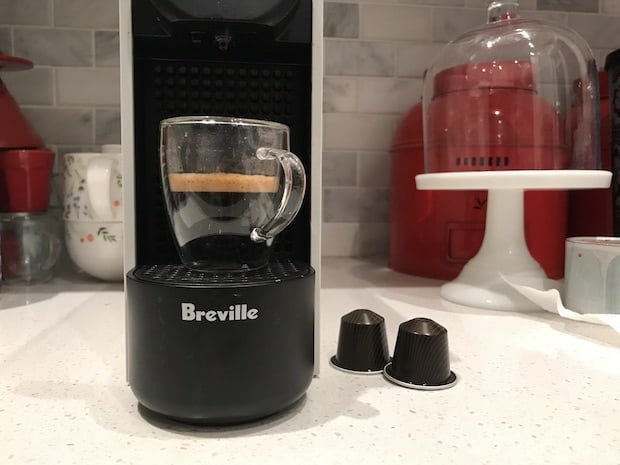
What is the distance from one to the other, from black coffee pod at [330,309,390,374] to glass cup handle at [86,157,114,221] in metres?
0.50

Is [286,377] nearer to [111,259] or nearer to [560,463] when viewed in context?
[560,463]

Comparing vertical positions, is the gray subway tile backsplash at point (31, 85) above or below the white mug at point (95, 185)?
above

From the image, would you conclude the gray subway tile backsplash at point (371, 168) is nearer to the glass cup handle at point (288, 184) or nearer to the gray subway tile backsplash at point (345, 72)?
the gray subway tile backsplash at point (345, 72)

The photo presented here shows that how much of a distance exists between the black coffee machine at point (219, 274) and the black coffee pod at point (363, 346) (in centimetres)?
5

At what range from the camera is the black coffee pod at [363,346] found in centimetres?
49

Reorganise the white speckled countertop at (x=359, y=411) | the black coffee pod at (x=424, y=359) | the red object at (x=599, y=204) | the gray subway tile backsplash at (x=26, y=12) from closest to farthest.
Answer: the white speckled countertop at (x=359, y=411) < the black coffee pod at (x=424, y=359) < the red object at (x=599, y=204) < the gray subway tile backsplash at (x=26, y=12)

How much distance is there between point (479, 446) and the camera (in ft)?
1.18

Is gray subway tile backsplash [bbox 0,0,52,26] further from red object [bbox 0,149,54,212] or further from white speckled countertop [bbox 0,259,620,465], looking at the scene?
white speckled countertop [bbox 0,259,620,465]

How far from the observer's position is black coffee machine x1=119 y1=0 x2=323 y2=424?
1.21 feet

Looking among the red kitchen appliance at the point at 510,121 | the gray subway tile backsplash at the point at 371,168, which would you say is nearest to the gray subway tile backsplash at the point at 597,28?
the red kitchen appliance at the point at 510,121

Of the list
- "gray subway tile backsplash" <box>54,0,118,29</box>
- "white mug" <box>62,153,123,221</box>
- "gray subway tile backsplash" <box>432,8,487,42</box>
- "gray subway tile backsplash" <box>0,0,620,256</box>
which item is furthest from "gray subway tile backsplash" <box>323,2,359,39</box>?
"white mug" <box>62,153,123,221</box>

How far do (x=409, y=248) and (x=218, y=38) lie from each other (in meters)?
0.63

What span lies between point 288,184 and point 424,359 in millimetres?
181

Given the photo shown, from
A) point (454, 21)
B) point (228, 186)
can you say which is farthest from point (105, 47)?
point (228, 186)
